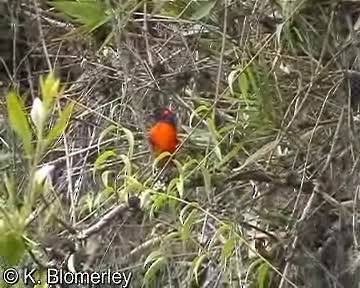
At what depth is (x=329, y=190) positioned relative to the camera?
904 mm

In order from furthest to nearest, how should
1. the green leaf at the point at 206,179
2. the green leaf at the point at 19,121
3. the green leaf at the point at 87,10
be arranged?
the green leaf at the point at 87,10
the green leaf at the point at 206,179
the green leaf at the point at 19,121

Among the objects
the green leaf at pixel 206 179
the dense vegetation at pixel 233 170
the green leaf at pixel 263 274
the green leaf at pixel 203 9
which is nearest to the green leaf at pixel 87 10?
the dense vegetation at pixel 233 170

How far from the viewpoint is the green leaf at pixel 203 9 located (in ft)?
2.99

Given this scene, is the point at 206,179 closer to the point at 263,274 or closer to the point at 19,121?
the point at 263,274

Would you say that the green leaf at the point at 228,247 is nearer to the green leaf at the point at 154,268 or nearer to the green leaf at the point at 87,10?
the green leaf at the point at 154,268

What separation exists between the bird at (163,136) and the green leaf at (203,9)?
13 centimetres

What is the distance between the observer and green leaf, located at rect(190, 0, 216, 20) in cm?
91

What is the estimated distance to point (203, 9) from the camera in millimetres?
920

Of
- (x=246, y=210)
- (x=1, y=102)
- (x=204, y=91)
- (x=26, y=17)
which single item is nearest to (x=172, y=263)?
(x=246, y=210)

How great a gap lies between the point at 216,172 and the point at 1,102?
368mm

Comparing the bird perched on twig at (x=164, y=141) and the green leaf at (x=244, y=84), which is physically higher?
the green leaf at (x=244, y=84)

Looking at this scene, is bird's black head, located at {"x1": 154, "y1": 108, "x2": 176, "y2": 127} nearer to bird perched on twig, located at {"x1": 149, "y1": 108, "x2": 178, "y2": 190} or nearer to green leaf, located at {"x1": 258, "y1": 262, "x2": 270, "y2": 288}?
bird perched on twig, located at {"x1": 149, "y1": 108, "x2": 178, "y2": 190}

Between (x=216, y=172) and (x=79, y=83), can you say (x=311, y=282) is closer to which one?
(x=216, y=172)

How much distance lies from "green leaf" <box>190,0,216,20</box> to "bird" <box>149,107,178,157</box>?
132mm
